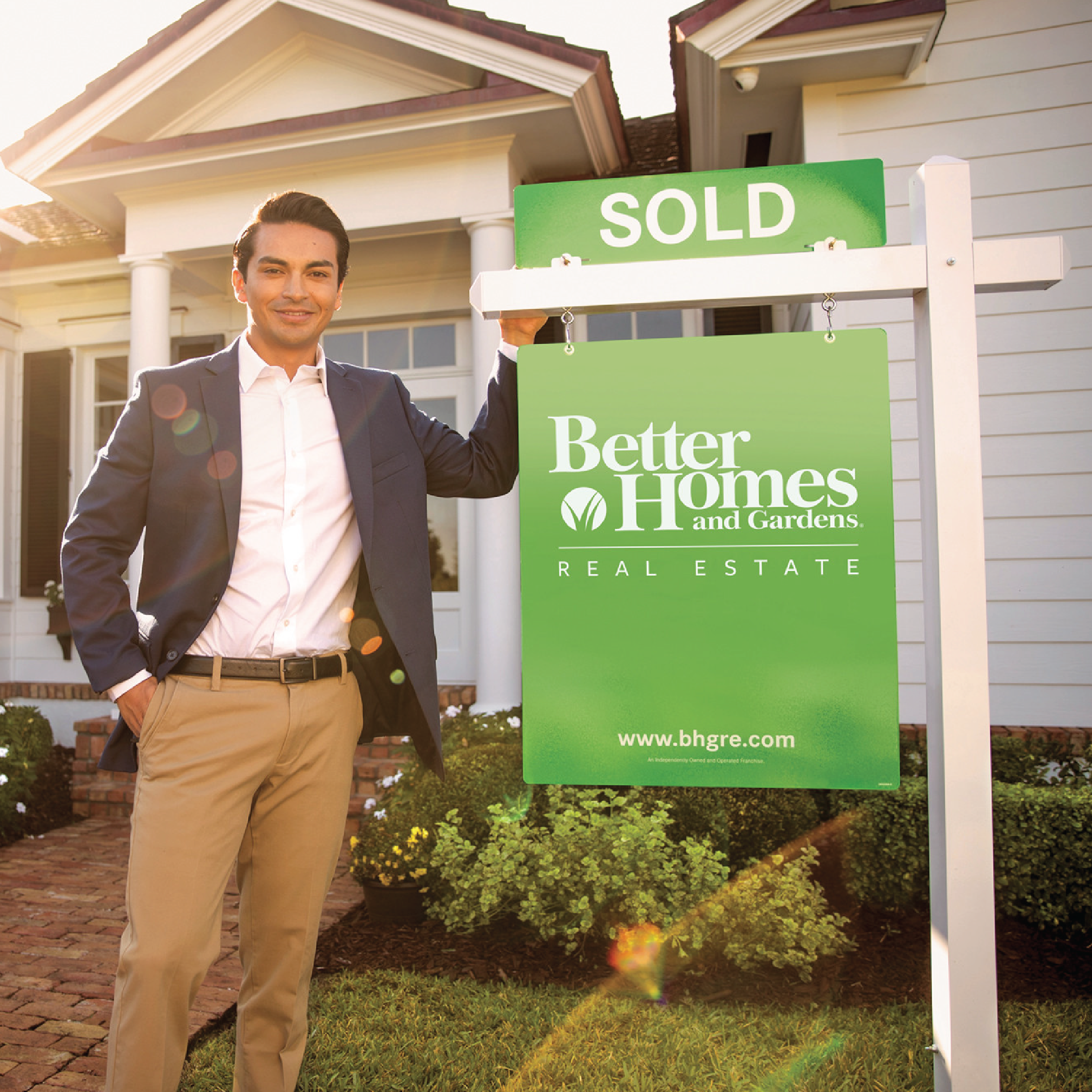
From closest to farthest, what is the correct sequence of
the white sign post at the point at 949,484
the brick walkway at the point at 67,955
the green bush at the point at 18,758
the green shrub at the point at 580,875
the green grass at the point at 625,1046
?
the white sign post at the point at 949,484 → the green grass at the point at 625,1046 → the brick walkway at the point at 67,955 → the green shrub at the point at 580,875 → the green bush at the point at 18,758

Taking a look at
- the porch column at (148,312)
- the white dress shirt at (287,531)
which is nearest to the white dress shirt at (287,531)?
the white dress shirt at (287,531)

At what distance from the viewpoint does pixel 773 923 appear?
9.62 ft

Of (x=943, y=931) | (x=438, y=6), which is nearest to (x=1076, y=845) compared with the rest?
(x=943, y=931)

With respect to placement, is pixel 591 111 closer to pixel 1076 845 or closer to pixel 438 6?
pixel 438 6

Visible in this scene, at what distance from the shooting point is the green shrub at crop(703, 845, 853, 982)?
2881 mm

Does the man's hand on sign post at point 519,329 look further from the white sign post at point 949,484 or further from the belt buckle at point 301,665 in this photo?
the belt buckle at point 301,665

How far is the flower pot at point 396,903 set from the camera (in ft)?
11.5

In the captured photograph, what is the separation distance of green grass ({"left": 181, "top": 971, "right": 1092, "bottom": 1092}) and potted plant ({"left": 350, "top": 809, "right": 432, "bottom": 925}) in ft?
2.01

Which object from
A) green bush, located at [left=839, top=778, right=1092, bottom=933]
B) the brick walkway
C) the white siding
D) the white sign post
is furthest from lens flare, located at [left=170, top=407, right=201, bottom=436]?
the white siding

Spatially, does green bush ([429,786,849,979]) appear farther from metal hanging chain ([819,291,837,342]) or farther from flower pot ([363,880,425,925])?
metal hanging chain ([819,291,837,342])

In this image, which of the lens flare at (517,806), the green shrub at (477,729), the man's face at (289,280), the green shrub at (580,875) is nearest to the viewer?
the man's face at (289,280)

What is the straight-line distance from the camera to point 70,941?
137 inches

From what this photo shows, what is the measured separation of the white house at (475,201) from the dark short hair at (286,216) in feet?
10.3

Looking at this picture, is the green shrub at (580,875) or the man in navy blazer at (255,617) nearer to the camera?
the man in navy blazer at (255,617)
